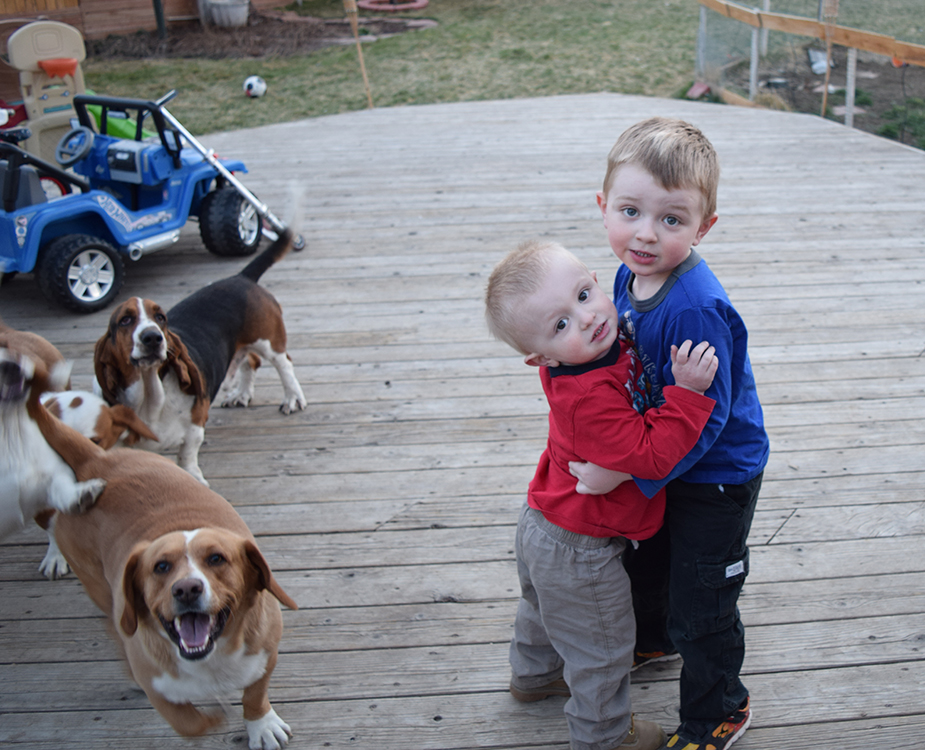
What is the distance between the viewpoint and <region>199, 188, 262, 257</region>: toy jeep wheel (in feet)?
16.4

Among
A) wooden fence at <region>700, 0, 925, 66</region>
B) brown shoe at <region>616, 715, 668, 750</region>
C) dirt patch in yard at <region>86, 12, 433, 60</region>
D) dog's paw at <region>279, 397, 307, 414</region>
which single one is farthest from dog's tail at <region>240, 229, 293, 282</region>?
dirt patch in yard at <region>86, 12, 433, 60</region>

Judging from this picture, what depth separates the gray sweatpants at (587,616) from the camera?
162cm

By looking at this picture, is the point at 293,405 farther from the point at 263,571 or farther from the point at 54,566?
the point at 263,571

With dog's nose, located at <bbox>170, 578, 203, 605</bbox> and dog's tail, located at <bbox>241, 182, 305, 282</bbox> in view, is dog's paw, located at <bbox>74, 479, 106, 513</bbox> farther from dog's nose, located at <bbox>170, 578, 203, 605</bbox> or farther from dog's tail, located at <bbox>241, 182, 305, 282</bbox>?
dog's tail, located at <bbox>241, 182, 305, 282</bbox>

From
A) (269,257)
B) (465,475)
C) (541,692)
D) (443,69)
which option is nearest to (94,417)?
(465,475)

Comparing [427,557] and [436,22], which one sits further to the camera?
[436,22]

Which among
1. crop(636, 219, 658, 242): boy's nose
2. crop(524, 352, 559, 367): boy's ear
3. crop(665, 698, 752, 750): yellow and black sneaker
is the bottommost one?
crop(665, 698, 752, 750): yellow and black sneaker

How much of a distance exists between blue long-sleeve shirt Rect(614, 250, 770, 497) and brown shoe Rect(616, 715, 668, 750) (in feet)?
2.15

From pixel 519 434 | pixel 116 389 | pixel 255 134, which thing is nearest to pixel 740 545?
pixel 519 434

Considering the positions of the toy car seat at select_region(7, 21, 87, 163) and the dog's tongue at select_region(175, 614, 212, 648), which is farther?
the toy car seat at select_region(7, 21, 87, 163)

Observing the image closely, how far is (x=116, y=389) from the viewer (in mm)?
2834

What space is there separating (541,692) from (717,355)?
3.39 feet

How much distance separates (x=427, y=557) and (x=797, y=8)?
28.1ft

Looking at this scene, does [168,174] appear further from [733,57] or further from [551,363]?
[733,57]
